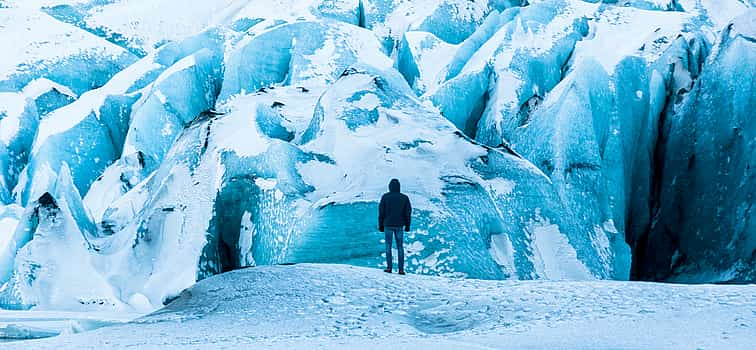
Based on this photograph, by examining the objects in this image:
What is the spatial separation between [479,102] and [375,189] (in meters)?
8.29

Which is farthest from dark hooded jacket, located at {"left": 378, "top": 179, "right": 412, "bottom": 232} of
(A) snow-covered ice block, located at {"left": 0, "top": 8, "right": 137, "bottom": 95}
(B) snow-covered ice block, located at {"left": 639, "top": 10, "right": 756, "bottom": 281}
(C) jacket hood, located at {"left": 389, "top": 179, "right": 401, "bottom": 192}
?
(A) snow-covered ice block, located at {"left": 0, "top": 8, "right": 137, "bottom": 95}

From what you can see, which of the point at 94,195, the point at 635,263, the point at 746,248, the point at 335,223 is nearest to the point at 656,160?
the point at 635,263

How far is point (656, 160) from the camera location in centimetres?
1320

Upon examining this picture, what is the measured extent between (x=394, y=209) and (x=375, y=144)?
3317 mm

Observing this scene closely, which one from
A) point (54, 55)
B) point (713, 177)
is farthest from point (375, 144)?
point (54, 55)

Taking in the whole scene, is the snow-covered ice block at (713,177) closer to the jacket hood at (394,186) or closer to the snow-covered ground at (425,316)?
the jacket hood at (394,186)

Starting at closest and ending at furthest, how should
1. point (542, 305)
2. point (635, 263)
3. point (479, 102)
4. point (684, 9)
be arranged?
1. point (542, 305)
2. point (635, 263)
3. point (479, 102)
4. point (684, 9)

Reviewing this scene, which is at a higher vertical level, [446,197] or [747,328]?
[747,328]

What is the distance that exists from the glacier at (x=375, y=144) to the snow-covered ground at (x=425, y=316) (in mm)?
2508

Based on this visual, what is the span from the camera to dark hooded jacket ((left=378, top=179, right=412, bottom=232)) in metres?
5.26

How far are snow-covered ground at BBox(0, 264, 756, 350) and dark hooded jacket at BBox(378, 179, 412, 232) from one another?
43 cm

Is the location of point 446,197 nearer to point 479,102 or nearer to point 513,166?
point 513,166

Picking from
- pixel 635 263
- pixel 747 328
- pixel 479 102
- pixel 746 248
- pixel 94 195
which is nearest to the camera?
pixel 747 328

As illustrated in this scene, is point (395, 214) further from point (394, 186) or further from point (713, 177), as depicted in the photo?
point (713, 177)
